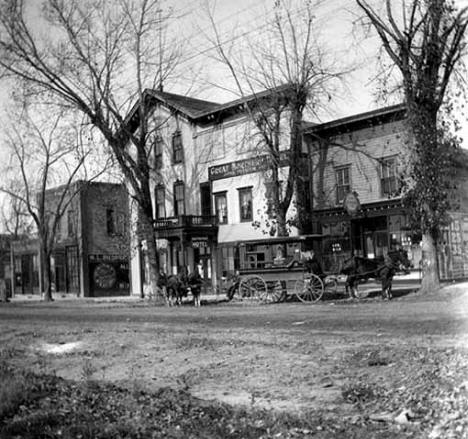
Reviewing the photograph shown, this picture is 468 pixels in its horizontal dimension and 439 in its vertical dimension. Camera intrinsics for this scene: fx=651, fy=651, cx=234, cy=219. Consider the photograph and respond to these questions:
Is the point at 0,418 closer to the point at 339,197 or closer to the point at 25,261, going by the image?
the point at 339,197

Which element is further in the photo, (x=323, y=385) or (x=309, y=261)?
(x=309, y=261)

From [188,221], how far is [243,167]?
4045 millimetres

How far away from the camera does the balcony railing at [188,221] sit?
3322 centimetres

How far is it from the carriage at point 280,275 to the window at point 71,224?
26421 mm

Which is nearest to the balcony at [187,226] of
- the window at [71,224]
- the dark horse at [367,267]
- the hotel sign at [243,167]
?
the hotel sign at [243,167]

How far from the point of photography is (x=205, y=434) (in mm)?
6129

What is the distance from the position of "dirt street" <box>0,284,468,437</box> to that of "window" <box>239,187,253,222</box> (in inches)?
648

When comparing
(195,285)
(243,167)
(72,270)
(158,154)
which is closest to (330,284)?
(195,285)

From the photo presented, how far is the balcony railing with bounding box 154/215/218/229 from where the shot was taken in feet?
109

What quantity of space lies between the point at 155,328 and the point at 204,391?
656 cm

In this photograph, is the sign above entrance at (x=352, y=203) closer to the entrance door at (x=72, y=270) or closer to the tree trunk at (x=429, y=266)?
the tree trunk at (x=429, y=266)

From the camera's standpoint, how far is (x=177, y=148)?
3675 cm

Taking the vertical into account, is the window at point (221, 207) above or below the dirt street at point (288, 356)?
above

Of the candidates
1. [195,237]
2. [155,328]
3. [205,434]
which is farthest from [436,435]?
[195,237]
